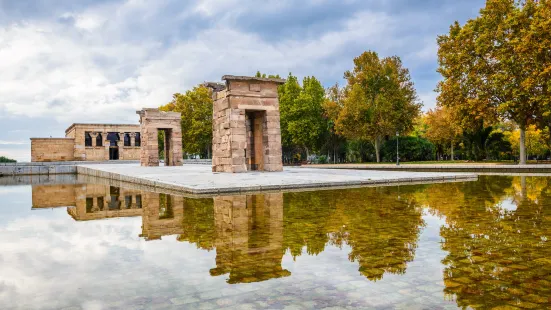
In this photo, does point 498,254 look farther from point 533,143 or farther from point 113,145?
point 113,145

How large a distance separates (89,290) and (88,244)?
213 cm

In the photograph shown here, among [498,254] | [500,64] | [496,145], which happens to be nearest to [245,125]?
[498,254]

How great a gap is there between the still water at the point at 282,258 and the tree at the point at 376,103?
32557 mm

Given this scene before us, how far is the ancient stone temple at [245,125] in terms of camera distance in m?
20.9

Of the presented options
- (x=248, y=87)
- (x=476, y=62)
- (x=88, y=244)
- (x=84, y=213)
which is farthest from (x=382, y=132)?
(x=88, y=244)

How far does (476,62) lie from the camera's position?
31531 mm

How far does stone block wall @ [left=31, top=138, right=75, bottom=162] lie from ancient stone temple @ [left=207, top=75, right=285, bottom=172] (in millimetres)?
50745

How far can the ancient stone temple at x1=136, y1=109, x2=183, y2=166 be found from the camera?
113 ft

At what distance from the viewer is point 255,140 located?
23547 millimetres

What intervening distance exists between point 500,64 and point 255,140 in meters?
18.6

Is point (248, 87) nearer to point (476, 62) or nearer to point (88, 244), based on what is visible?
point (88, 244)

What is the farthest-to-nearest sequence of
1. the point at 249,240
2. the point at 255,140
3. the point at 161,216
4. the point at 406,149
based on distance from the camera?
the point at 406,149 < the point at 255,140 < the point at 161,216 < the point at 249,240

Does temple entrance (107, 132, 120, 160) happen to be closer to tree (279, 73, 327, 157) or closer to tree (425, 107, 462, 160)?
tree (279, 73, 327, 157)

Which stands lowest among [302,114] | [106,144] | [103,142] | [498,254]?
[498,254]
